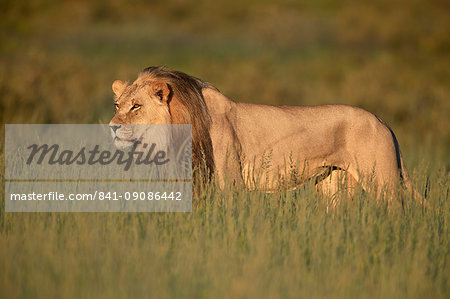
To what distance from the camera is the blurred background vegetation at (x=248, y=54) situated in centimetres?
1789

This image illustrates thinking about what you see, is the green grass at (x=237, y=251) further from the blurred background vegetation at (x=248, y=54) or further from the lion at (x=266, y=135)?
the blurred background vegetation at (x=248, y=54)

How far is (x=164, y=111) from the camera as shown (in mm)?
5840

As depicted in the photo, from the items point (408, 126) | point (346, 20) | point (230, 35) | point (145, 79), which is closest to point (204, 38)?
point (230, 35)

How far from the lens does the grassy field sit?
4.23 metres

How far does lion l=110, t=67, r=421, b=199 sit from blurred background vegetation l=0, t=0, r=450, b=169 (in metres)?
2.60

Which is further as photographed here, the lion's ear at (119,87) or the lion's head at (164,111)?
the lion's ear at (119,87)

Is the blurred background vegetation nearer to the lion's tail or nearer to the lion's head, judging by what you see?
the lion's tail

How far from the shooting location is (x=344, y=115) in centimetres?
610

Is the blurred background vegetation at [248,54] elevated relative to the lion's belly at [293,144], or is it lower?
elevated

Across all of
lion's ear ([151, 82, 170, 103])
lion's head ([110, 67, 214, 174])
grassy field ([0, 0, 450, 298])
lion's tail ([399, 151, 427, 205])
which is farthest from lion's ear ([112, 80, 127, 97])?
lion's tail ([399, 151, 427, 205])

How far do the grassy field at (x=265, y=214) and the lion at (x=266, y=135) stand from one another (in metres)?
0.27

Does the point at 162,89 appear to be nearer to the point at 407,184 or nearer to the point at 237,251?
the point at 237,251

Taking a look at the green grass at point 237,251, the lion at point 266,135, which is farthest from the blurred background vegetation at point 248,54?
the green grass at point 237,251

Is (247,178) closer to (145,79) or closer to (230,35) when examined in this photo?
(145,79)
